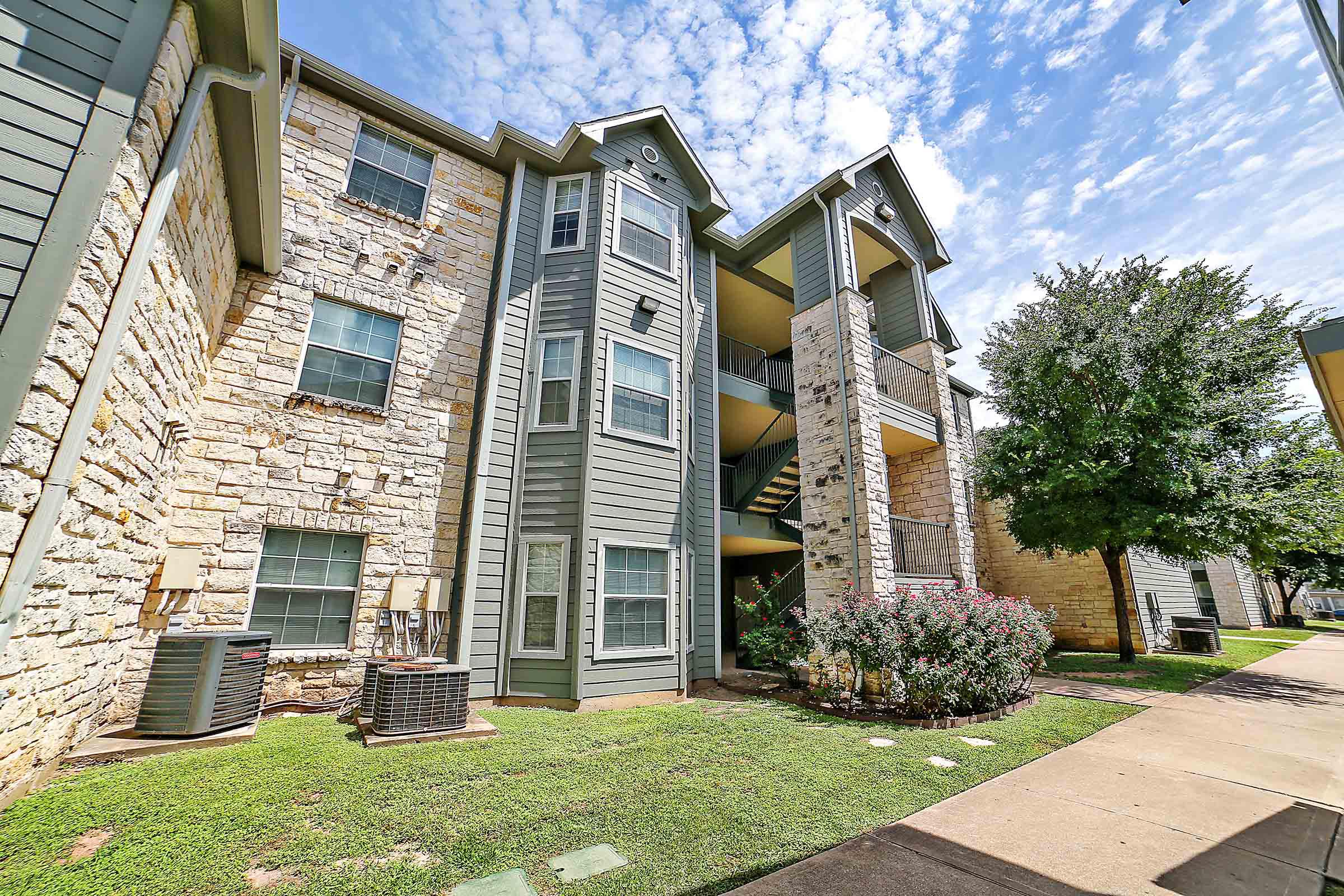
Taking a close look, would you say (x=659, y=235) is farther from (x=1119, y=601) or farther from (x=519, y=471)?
(x=1119, y=601)

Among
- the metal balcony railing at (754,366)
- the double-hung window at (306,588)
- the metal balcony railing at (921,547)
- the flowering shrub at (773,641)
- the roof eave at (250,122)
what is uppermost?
the metal balcony railing at (754,366)

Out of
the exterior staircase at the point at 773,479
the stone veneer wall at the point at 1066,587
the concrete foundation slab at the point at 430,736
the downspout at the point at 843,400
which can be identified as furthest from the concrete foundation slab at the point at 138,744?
the stone veneer wall at the point at 1066,587

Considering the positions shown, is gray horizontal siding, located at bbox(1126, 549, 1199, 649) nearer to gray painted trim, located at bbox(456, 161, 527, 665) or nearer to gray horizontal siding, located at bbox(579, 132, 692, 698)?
gray horizontal siding, located at bbox(579, 132, 692, 698)

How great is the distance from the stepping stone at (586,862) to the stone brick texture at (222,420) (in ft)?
10.9

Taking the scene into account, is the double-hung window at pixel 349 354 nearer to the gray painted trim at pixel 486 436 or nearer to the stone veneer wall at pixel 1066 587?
the gray painted trim at pixel 486 436

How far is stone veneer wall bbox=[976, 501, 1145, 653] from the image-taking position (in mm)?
12984

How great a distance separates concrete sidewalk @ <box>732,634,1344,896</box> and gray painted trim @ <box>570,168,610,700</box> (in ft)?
15.0

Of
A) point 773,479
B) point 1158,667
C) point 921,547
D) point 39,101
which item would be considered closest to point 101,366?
point 39,101

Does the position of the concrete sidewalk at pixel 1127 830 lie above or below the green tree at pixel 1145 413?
below

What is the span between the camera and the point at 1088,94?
7.19 m

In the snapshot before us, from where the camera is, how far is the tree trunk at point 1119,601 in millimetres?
10883

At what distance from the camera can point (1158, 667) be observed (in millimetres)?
10477

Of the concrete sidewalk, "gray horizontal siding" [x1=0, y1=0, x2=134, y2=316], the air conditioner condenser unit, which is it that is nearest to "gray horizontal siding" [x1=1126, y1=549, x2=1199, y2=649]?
the concrete sidewalk

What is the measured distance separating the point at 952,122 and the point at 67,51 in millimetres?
11242
